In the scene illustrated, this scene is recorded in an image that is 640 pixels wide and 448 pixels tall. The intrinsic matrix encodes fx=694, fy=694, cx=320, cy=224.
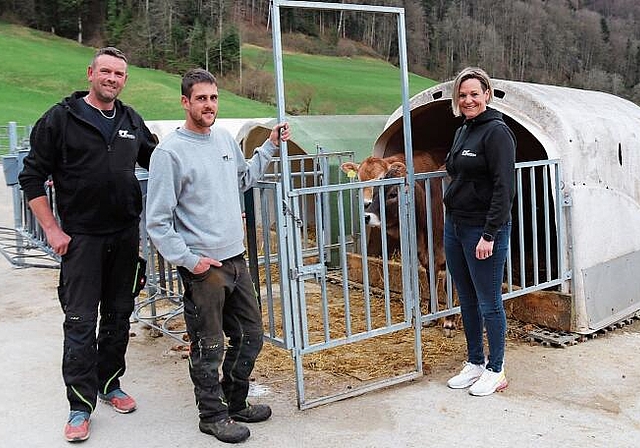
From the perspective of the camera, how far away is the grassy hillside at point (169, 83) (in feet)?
109

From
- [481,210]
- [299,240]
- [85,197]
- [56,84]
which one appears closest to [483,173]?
[481,210]

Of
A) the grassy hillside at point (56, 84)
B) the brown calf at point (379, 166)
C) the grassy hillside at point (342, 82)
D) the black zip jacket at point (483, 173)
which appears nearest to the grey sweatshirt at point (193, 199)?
the black zip jacket at point (483, 173)

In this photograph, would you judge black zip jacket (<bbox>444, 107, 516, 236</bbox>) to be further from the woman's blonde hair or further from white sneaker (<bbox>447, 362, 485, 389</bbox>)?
white sneaker (<bbox>447, 362, 485, 389</bbox>)

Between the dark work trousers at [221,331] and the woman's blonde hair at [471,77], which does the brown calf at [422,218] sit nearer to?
the woman's blonde hair at [471,77]

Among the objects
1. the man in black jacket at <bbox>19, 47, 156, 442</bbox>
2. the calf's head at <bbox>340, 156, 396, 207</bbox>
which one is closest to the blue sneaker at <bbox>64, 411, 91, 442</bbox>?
the man in black jacket at <bbox>19, 47, 156, 442</bbox>

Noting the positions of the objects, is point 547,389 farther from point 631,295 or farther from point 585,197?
point 631,295

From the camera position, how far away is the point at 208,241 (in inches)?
131

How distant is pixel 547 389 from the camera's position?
4062mm

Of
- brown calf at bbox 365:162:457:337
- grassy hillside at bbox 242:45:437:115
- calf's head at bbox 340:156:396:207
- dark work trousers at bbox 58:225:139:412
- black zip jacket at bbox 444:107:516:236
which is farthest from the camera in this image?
grassy hillside at bbox 242:45:437:115

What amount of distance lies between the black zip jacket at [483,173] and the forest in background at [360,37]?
2826cm

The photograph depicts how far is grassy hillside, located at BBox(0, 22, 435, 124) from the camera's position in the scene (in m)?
33.3

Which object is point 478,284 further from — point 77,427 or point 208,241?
point 77,427

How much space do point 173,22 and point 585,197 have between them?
54369 millimetres

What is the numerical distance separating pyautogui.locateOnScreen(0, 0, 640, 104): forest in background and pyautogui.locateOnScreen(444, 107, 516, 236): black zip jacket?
28257 mm
